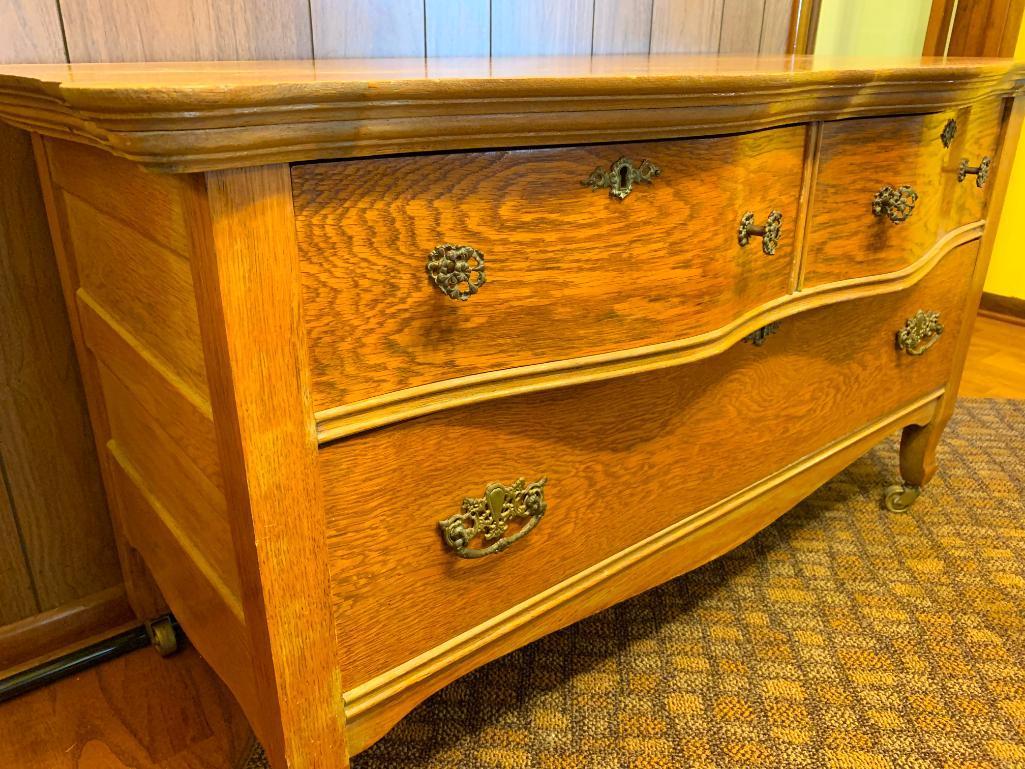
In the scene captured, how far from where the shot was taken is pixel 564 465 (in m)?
0.81

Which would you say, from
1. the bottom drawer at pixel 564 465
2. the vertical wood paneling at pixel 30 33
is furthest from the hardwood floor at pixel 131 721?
the vertical wood paneling at pixel 30 33

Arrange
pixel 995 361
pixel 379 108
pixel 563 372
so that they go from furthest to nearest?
pixel 995 361, pixel 563 372, pixel 379 108

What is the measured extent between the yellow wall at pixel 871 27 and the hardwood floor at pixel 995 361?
0.96 m

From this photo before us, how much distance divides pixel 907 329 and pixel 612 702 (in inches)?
29.5

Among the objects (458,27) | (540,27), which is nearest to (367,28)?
A: (458,27)

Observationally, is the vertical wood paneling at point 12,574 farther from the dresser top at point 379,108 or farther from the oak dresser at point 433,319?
the dresser top at point 379,108

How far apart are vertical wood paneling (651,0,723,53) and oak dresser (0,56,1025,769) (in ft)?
1.69

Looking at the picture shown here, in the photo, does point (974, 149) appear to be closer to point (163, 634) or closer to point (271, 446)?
point (271, 446)

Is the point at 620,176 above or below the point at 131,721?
above

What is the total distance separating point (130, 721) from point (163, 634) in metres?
0.12

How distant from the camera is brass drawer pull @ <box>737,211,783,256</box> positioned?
2.80 feet

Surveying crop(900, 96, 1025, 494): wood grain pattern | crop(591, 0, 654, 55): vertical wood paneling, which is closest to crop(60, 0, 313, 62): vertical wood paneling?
crop(591, 0, 654, 55): vertical wood paneling

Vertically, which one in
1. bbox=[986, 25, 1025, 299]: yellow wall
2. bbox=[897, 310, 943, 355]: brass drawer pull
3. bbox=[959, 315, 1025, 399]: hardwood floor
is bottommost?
bbox=[959, 315, 1025, 399]: hardwood floor

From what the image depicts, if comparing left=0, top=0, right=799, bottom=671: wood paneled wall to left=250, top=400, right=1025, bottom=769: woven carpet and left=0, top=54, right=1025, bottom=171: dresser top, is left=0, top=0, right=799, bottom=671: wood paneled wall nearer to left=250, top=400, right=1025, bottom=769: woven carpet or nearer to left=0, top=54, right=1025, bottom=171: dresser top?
left=0, top=54, right=1025, bottom=171: dresser top
